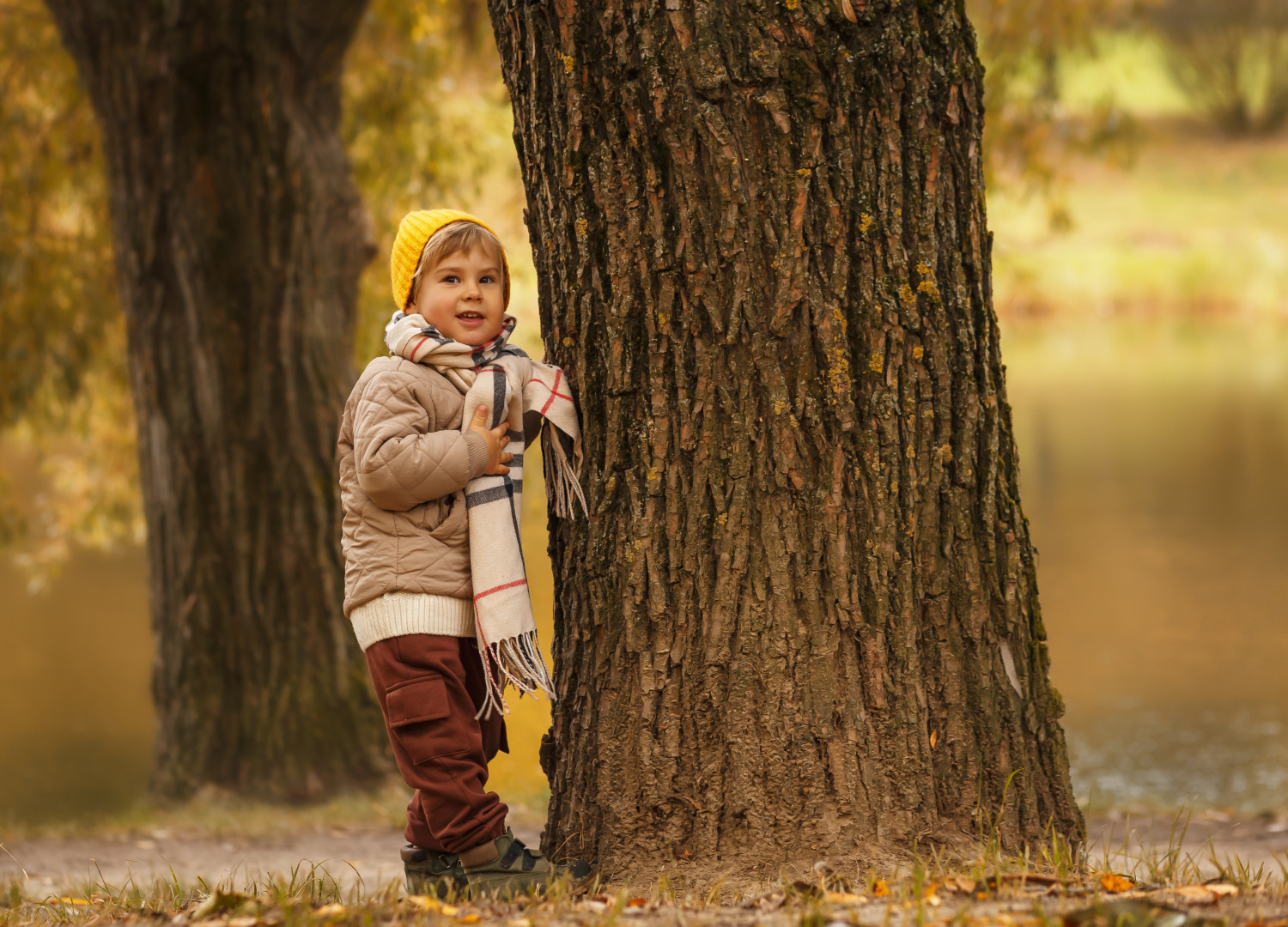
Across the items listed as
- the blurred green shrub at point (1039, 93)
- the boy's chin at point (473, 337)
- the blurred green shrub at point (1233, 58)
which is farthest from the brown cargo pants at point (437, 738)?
the blurred green shrub at point (1233, 58)

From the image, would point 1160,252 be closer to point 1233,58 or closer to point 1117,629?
point 1233,58

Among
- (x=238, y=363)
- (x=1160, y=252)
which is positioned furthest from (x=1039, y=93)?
(x=1160, y=252)

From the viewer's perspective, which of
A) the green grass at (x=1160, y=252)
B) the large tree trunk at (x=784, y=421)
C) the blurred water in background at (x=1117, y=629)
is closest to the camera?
the large tree trunk at (x=784, y=421)

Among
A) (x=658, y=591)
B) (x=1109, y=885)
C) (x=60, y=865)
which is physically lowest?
(x=60, y=865)

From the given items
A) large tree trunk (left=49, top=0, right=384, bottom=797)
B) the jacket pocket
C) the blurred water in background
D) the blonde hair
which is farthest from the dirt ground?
the blonde hair

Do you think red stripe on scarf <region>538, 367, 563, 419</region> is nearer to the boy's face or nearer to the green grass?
the boy's face

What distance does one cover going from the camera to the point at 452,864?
2.78m

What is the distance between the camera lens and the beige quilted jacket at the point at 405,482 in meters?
2.68

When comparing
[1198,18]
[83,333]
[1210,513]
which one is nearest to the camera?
[83,333]

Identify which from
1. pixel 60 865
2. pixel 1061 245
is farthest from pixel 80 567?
pixel 1061 245

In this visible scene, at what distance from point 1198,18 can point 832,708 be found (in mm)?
42518

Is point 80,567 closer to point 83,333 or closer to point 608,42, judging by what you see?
point 83,333

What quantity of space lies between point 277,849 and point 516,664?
8.87 ft

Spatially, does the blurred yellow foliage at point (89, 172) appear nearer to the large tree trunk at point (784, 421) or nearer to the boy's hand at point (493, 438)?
the boy's hand at point (493, 438)
